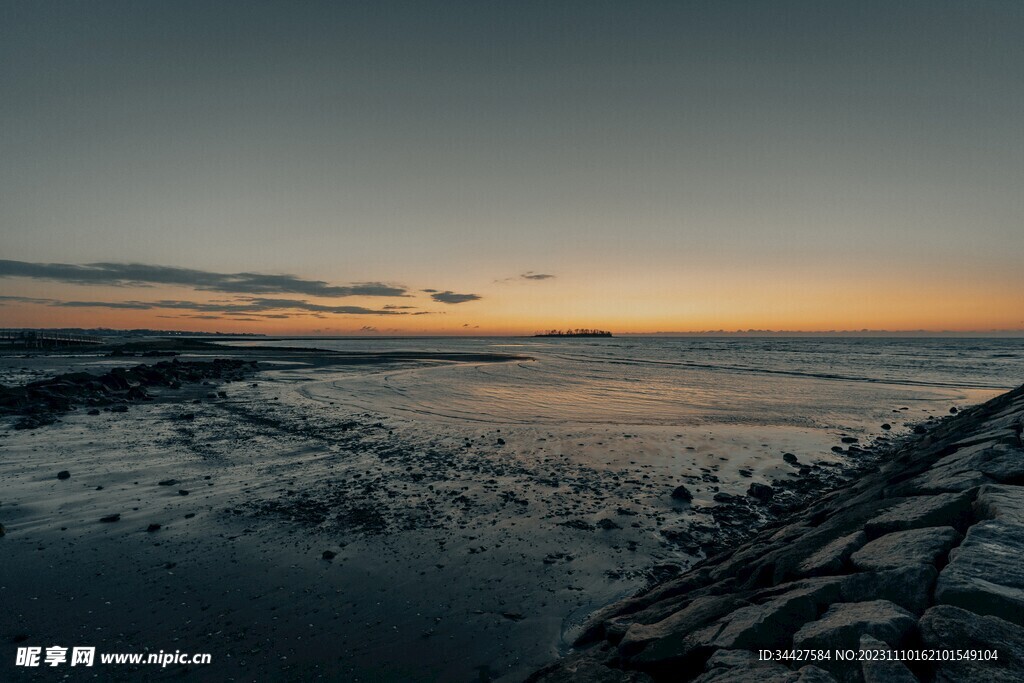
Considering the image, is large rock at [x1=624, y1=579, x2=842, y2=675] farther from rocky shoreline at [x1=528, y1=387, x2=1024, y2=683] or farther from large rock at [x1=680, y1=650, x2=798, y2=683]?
large rock at [x1=680, y1=650, x2=798, y2=683]

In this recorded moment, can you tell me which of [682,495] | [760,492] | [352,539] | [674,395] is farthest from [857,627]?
[674,395]

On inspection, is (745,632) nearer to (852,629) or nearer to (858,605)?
(852,629)

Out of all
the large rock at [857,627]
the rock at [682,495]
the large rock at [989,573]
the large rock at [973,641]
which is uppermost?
the large rock at [989,573]

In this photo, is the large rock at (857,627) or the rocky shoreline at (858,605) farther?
the large rock at (857,627)

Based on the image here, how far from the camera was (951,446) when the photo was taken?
8984 millimetres

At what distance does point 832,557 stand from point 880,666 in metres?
1.98

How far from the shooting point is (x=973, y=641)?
3133 millimetres

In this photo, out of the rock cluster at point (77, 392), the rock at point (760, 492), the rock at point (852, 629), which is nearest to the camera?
the rock at point (852, 629)

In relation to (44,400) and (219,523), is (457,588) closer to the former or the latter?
(219,523)

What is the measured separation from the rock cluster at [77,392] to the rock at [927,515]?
23443mm

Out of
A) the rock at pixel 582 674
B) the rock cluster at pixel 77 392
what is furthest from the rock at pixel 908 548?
the rock cluster at pixel 77 392

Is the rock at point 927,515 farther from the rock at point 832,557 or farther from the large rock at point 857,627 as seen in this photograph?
the large rock at point 857,627

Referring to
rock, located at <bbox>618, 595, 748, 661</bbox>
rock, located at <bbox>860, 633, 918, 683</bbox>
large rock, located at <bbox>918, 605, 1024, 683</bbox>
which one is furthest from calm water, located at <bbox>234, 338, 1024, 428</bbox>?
rock, located at <bbox>860, 633, 918, 683</bbox>

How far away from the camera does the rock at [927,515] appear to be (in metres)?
5.04
